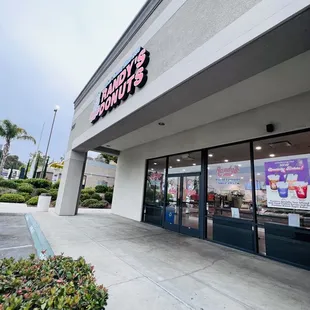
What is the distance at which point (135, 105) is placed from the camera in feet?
14.1

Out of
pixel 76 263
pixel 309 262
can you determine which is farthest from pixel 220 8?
pixel 309 262

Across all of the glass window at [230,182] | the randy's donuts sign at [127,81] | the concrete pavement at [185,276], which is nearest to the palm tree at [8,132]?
the randy's donuts sign at [127,81]

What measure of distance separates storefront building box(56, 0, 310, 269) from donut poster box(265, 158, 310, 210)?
0.02 metres

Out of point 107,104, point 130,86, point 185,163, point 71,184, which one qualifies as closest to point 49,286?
point 130,86

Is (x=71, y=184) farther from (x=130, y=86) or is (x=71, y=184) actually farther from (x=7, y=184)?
(x=7, y=184)

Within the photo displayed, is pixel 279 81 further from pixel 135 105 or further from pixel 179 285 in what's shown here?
pixel 179 285

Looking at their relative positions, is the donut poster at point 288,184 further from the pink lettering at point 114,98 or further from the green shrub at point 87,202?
the green shrub at point 87,202

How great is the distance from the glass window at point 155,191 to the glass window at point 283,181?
161 inches

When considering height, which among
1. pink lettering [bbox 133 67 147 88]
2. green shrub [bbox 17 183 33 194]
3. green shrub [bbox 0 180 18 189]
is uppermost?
pink lettering [bbox 133 67 147 88]

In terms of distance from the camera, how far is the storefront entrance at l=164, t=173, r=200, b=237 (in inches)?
253

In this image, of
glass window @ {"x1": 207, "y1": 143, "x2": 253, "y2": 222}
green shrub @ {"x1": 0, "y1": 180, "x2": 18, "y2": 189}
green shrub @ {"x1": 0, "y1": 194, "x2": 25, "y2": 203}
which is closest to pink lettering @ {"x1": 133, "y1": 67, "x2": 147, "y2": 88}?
glass window @ {"x1": 207, "y1": 143, "x2": 253, "y2": 222}

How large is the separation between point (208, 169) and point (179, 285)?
4178 millimetres

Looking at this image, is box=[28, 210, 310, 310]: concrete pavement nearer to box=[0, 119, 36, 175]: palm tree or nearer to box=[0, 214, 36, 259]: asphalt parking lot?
box=[0, 214, 36, 259]: asphalt parking lot

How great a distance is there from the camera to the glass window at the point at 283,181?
413 centimetres
